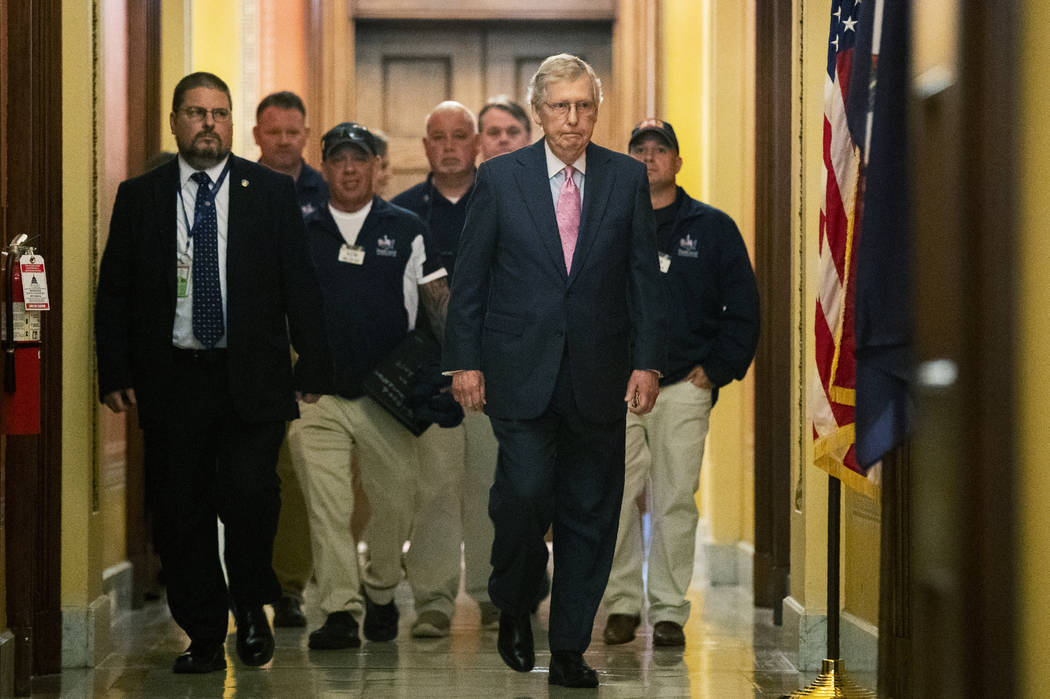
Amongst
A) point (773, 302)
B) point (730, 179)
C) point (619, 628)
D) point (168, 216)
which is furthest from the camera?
point (730, 179)

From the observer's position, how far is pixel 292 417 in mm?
4262

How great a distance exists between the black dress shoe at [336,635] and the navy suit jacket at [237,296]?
0.79 m

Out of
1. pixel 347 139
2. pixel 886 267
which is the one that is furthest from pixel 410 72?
pixel 886 267

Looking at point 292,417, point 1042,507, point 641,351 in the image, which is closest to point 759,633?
point 641,351

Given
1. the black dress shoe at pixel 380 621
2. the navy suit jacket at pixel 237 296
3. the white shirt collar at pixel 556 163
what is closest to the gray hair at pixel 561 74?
the white shirt collar at pixel 556 163

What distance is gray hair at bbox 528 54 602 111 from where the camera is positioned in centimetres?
389

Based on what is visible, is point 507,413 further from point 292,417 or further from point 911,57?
point 911,57

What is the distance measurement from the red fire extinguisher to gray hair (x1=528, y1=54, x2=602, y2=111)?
4.92ft

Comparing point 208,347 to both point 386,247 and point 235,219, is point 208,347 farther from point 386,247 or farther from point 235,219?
point 386,247

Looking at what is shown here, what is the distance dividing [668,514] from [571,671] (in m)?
1.01

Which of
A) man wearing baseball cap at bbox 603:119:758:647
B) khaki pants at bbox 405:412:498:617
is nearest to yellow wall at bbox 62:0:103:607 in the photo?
khaki pants at bbox 405:412:498:617

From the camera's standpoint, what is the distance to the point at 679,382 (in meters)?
4.84

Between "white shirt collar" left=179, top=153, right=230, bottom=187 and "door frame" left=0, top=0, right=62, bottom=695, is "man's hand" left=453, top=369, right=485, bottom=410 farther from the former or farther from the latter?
"door frame" left=0, top=0, right=62, bottom=695

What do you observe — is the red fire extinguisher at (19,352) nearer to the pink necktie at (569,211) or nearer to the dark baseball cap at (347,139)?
the dark baseball cap at (347,139)
